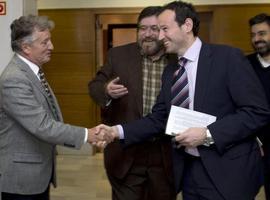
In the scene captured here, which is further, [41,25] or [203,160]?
[41,25]

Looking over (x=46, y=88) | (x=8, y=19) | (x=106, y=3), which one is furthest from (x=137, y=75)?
(x=106, y=3)

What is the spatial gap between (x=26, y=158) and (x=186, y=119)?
2.81 feet

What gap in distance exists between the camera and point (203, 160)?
2.00m

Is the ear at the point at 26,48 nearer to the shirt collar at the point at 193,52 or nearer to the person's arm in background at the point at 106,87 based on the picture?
the person's arm in background at the point at 106,87

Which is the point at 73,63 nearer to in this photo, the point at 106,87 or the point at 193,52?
the point at 106,87

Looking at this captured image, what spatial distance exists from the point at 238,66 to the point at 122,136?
0.76 m

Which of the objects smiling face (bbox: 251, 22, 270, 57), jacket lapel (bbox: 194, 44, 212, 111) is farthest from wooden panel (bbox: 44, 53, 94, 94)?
jacket lapel (bbox: 194, 44, 212, 111)

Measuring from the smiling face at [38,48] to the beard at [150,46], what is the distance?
0.63 metres

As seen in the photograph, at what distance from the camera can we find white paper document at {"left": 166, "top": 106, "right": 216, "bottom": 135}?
1.97m

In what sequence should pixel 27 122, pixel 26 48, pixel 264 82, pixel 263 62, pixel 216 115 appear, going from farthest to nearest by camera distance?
pixel 263 62 → pixel 264 82 → pixel 26 48 → pixel 27 122 → pixel 216 115

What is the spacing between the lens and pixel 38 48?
7.37 feet

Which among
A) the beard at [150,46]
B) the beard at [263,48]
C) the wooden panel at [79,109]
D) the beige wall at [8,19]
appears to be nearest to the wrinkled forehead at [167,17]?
the beard at [150,46]

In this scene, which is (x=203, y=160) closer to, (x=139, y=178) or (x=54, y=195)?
(x=139, y=178)

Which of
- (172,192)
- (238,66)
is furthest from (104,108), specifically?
(238,66)
